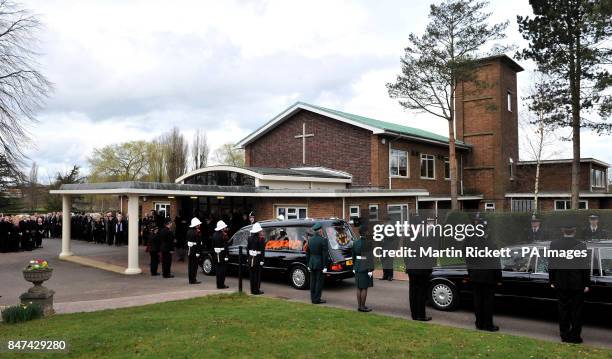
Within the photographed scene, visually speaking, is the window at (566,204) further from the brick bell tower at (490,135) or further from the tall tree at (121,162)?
the tall tree at (121,162)

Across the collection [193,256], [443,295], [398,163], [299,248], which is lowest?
[443,295]

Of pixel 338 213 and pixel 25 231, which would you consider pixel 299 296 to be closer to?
pixel 338 213

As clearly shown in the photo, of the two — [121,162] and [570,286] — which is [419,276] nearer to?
[570,286]

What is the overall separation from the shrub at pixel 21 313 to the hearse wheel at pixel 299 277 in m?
6.09

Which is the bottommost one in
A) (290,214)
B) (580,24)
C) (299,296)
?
(299,296)

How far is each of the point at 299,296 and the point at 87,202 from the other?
5196 cm

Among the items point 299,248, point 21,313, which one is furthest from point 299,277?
point 21,313

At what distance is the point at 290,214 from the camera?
20797 millimetres

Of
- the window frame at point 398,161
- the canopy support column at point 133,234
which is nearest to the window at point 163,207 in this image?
the canopy support column at point 133,234

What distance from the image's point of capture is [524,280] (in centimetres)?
895

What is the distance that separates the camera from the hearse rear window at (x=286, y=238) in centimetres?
1287

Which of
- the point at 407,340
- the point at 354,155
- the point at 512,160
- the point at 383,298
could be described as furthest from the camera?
the point at 512,160

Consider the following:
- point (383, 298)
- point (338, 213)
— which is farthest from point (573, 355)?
point (338, 213)

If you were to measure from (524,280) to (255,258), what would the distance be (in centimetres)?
625
